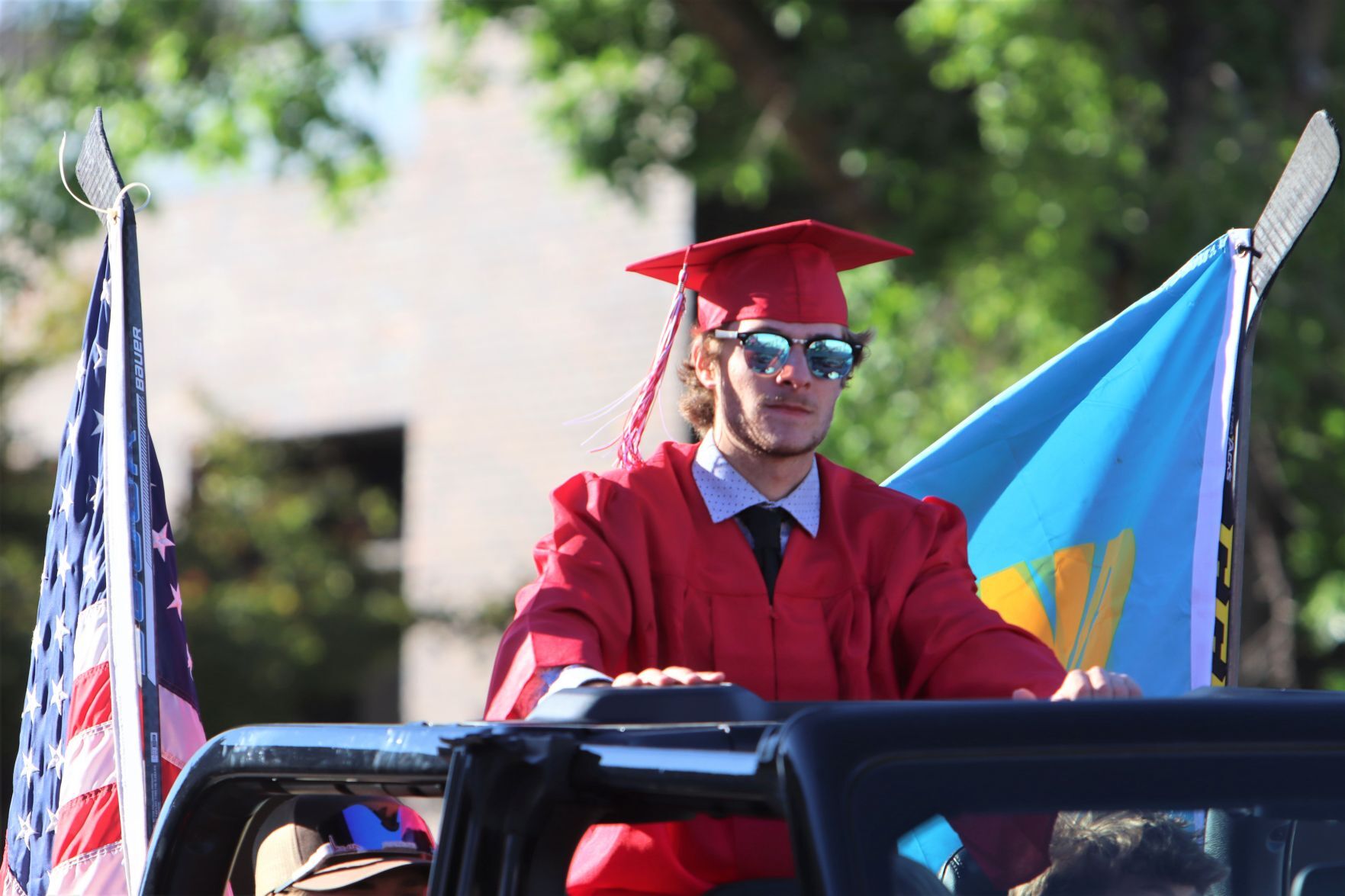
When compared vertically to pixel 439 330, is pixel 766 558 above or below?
below

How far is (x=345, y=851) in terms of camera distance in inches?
109

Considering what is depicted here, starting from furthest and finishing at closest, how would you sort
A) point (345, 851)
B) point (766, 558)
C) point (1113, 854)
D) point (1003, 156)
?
point (1003, 156)
point (766, 558)
point (345, 851)
point (1113, 854)

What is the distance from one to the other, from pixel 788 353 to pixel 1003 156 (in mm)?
4833

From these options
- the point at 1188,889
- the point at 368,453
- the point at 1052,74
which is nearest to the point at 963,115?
the point at 1052,74

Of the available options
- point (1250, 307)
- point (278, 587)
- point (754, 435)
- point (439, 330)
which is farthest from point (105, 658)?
point (439, 330)

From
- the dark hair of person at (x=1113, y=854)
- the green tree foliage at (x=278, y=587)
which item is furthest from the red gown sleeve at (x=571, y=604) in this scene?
the green tree foliage at (x=278, y=587)

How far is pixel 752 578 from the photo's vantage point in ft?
9.26

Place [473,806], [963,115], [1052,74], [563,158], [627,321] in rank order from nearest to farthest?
1. [473,806]
2. [1052,74]
3. [963,115]
4. [563,158]
5. [627,321]

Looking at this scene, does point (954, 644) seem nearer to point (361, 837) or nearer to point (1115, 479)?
point (361, 837)

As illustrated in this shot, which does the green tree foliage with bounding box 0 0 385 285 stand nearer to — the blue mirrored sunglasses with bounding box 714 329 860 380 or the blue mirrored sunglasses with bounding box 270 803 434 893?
the blue mirrored sunglasses with bounding box 714 329 860 380

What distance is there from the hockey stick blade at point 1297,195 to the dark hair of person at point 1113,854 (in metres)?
2.11

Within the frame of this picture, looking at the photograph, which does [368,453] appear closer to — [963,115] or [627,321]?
[627,321]

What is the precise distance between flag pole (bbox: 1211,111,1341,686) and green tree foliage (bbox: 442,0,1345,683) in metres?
3.27

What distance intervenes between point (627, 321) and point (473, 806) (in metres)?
11.5
